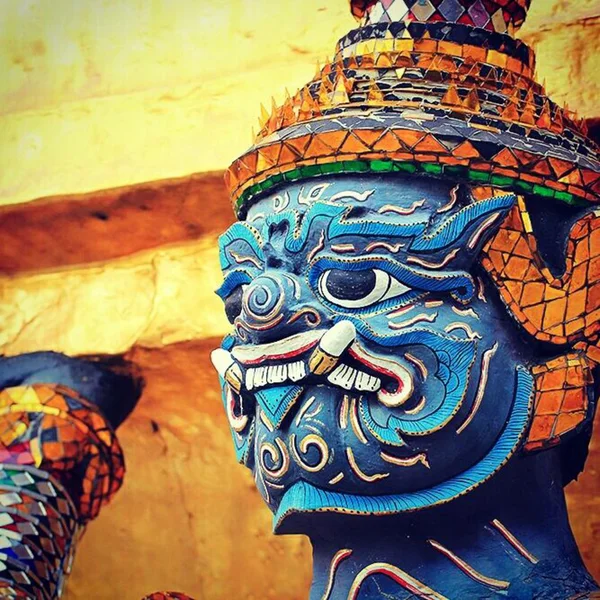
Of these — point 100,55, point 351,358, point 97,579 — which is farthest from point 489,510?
point 100,55

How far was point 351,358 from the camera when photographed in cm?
196

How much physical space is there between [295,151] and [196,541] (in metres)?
1.31

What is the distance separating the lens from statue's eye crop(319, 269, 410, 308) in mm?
1990

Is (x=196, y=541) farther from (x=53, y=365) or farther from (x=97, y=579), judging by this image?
(x=53, y=365)

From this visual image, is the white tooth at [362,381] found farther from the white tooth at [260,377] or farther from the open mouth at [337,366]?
the white tooth at [260,377]

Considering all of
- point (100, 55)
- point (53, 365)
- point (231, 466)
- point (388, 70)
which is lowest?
point (231, 466)

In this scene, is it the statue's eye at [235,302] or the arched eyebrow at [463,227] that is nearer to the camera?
the arched eyebrow at [463,227]

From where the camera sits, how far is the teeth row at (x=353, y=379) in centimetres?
196

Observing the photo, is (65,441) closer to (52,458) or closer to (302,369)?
(52,458)

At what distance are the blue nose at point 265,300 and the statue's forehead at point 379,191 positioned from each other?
0.13m

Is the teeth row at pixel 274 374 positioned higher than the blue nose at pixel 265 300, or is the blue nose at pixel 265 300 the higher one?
the blue nose at pixel 265 300

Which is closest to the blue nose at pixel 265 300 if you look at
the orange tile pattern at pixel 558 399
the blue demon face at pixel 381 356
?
the blue demon face at pixel 381 356

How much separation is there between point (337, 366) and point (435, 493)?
0.22 metres

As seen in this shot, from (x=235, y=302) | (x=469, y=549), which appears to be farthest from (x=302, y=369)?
(x=469, y=549)
